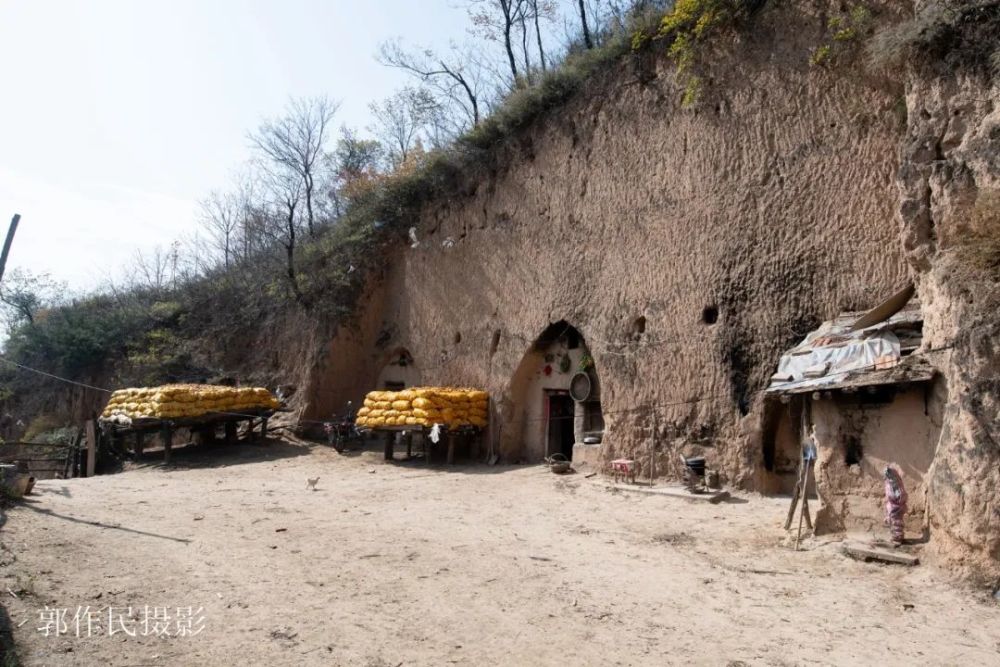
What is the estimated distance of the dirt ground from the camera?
4938 millimetres

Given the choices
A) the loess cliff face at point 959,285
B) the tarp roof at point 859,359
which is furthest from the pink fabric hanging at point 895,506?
the tarp roof at point 859,359

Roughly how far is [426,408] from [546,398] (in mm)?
2688

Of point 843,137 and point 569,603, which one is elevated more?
point 843,137

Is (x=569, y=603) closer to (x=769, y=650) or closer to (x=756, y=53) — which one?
(x=769, y=650)

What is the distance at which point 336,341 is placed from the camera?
730 inches

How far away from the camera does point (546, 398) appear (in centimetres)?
1498

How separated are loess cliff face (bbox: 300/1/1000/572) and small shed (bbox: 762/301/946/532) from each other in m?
0.38

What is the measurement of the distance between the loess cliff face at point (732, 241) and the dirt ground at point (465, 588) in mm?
1366

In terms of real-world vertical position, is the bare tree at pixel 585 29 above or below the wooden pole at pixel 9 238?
above

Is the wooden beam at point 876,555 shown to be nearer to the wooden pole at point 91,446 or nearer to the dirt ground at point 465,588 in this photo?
the dirt ground at point 465,588

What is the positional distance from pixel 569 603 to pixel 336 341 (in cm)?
1374

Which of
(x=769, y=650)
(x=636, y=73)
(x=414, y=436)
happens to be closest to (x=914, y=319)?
(x=769, y=650)

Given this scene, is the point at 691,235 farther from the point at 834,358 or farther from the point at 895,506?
the point at 895,506

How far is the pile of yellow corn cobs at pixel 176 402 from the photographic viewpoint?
15141mm
